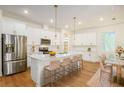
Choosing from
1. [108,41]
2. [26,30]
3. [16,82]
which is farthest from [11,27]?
[108,41]

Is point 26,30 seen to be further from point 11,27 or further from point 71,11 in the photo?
point 71,11

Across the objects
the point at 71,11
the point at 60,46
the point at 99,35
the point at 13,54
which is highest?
the point at 71,11

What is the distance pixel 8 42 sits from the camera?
10.8 feet

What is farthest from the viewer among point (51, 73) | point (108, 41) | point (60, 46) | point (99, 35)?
point (60, 46)

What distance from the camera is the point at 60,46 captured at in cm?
632

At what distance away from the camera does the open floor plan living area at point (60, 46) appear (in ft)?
8.86

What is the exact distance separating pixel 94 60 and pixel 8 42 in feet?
17.0

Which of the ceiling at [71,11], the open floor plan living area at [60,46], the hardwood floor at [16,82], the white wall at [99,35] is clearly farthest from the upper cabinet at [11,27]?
the white wall at [99,35]

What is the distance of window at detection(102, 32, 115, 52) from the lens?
530 cm

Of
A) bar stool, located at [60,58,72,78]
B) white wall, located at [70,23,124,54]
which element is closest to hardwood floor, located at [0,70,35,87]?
bar stool, located at [60,58,72,78]

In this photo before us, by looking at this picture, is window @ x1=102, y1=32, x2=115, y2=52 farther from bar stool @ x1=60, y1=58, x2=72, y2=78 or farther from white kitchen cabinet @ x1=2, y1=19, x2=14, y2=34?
white kitchen cabinet @ x1=2, y1=19, x2=14, y2=34

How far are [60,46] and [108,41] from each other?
3.25 m
